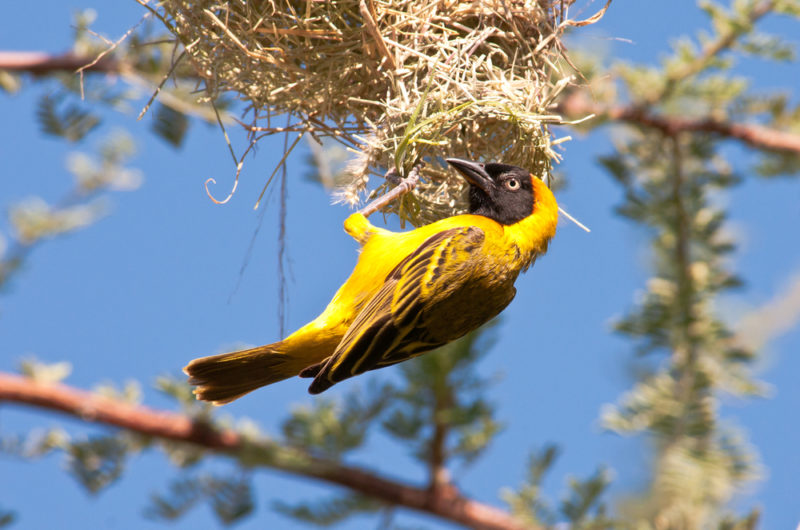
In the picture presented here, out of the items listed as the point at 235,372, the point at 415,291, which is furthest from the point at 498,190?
the point at 235,372

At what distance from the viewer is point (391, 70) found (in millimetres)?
2912

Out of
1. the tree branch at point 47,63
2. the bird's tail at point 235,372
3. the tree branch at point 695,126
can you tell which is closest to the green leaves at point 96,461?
the bird's tail at point 235,372

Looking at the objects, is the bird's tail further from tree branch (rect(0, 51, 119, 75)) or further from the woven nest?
tree branch (rect(0, 51, 119, 75))

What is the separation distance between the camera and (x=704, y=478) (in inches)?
136

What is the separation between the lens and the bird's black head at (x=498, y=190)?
3020 mm

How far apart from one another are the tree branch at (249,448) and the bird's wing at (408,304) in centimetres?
112

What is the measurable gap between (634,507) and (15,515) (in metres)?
2.92

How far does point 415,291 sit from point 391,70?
27.7 inches

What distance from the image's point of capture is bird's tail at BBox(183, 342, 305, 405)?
3.06 metres

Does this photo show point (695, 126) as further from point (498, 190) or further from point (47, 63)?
point (47, 63)

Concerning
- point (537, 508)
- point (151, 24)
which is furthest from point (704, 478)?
point (151, 24)

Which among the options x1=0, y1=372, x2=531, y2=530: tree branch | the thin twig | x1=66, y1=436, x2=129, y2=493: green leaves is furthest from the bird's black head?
x1=66, y1=436, x2=129, y2=493: green leaves

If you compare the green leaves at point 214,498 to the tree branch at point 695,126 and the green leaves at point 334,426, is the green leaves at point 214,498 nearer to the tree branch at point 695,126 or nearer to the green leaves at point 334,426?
the green leaves at point 334,426

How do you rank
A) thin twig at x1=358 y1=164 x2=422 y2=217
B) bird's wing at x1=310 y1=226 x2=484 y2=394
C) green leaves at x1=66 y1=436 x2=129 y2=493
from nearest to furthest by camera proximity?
bird's wing at x1=310 y1=226 x2=484 y2=394
thin twig at x1=358 y1=164 x2=422 y2=217
green leaves at x1=66 y1=436 x2=129 y2=493
